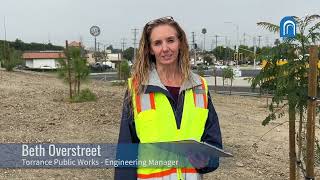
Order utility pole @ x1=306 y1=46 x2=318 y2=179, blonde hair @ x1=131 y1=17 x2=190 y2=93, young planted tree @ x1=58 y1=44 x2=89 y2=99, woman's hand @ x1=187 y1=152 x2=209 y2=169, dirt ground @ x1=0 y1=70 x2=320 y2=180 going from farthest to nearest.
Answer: young planted tree @ x1=58 y1=44 x2=89 y2=99 → dirt ground @ x1=0 y1=70 x2=320 y2=180 → utility pole @ x1=306 y1=46 x2=318 y2=179 → blonde hair @ x1=131 y1=17 x2=190 y2=93 → woman's hand @ x1=187 y1=152 x2=209 y2=169

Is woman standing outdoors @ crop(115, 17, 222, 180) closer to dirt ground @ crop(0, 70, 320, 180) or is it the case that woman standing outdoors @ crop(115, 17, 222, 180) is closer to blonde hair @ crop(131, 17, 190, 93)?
blonde hair @ crop(131, 17, 190, 93)

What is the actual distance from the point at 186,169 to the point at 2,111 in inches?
420

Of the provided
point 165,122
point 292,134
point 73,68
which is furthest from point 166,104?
point 73,68

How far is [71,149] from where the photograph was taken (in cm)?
586

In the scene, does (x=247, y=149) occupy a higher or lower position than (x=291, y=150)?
lower

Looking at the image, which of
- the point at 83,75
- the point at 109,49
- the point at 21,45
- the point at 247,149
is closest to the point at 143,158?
the point at 247,149

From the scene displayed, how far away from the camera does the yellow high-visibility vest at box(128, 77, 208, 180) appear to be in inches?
98.0

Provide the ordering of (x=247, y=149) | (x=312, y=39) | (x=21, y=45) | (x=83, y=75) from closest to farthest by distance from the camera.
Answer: (x=312, y=39) → (x=247, y=149) → (x=83, y=75) → (x=21, y=45)

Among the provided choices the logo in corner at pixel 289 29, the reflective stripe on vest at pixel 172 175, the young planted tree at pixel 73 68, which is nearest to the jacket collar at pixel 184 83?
the reflective stripe on vest at pixel 172 175

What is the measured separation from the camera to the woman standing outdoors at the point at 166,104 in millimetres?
2496

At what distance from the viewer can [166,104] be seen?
2510 mm

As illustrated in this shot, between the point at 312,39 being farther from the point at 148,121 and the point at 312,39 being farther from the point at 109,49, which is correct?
the point at 109,49

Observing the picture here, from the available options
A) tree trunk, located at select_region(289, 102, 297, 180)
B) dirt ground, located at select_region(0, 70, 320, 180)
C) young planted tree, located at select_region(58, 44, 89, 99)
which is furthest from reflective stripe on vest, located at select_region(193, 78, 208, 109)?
young planted tree, located at select_region(58, 44, 89, 99)

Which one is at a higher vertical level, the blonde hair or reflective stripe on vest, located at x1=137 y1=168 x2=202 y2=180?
the blonde hair
